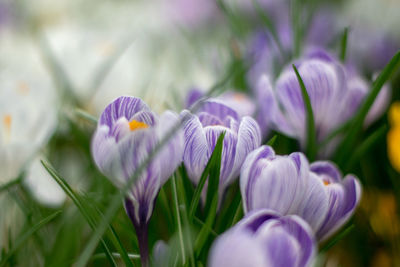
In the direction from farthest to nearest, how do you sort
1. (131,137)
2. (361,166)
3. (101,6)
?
1. (101,6)
2. (361,166)
3. (131,137)

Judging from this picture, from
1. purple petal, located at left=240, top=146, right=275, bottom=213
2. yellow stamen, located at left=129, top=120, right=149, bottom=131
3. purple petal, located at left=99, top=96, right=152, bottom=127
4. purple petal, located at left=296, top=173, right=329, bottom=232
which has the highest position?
purple petal, located at left=99, top=96, right=152, bottom=127

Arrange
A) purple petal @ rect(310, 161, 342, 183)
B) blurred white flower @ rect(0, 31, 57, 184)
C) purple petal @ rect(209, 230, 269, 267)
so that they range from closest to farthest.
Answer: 1. purple petal @ rect(209, 230, 269, 267)
2. purple petal @ rect(310, 161, 342, 183)
3. blurred white flower @ rect(0, 31, 57, 184)

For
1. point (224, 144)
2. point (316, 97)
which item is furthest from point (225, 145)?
point (316, 97)

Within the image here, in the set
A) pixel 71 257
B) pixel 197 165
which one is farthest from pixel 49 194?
pixel 197 165

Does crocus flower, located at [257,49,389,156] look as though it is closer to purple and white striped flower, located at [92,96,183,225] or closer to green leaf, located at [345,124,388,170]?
green leaf, located at [345,124,388,170]

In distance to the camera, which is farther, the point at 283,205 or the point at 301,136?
the point at 301,136

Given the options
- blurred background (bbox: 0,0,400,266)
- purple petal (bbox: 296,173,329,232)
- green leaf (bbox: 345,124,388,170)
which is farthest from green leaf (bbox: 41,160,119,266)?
green leaf (bbox: 345,124,388,170)

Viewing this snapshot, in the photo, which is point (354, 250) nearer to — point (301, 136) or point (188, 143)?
point (301, 136)
